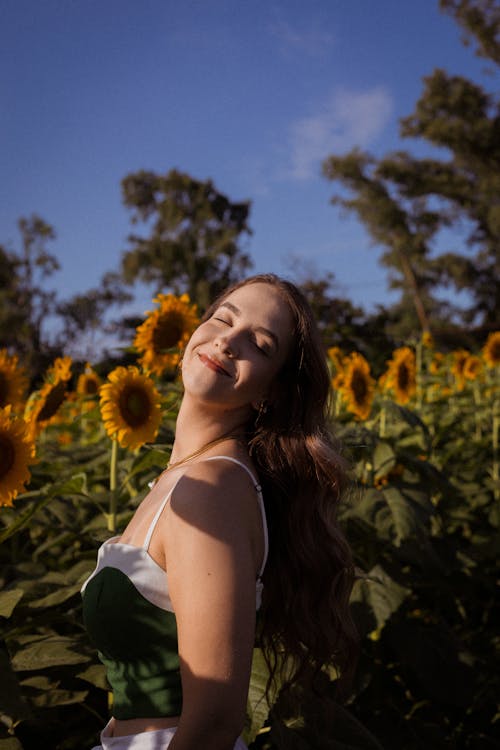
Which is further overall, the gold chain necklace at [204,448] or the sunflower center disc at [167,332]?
the sunflower center disc at [167,332]

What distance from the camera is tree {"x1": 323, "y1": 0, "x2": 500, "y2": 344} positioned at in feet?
70.0

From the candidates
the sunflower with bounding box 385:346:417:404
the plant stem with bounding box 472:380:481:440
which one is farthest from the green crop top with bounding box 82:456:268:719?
the plant stem with bounding box 472:380:481:440

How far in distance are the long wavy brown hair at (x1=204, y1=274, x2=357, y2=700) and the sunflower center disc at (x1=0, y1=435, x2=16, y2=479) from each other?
673 mm

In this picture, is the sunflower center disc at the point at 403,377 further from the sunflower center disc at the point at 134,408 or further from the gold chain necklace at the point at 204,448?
the gold chain necklace at the point at 204,448

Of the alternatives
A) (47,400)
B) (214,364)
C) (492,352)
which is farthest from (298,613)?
(492,352)

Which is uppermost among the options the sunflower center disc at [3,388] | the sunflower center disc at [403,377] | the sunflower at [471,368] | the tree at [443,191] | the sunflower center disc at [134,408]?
the tree at [443,191]

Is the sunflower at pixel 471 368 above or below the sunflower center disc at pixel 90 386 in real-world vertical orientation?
above

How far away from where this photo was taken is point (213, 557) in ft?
4.15

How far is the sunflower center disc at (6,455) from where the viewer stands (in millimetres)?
1982

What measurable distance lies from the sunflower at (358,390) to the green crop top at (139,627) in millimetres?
2175

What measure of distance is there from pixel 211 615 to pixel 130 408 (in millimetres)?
1259

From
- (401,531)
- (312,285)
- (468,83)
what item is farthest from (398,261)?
(401,531)

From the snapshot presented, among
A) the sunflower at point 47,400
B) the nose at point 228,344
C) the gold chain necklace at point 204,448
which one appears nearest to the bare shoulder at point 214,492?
the gold chain necklace at point 204,448

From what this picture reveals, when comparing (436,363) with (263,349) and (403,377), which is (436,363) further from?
(263,349)
